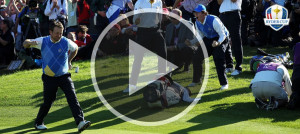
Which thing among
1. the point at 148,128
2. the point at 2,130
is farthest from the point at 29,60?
the point at 148,128

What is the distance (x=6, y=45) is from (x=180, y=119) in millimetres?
8745

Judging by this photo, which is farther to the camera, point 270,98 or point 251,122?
point 270,98

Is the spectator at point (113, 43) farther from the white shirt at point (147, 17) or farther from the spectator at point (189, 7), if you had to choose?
the white shirt at point (147, 17)

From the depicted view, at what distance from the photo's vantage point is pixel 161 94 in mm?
10617

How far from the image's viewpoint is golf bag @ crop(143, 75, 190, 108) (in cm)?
1055

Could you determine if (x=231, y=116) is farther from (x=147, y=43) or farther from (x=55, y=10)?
(x=55, y=10)

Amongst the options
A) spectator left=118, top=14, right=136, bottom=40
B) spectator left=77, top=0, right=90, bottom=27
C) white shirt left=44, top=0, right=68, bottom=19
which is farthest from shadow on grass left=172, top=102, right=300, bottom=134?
spectator left=77, top=0, right=90, bottom=27

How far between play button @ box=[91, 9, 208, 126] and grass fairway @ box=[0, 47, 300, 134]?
17 cm

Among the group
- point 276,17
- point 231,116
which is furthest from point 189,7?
point 231,116

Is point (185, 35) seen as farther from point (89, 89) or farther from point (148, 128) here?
point (148, 128)

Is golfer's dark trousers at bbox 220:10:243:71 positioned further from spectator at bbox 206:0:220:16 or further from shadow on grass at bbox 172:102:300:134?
shadow on grass at bbox 172:102:300:134

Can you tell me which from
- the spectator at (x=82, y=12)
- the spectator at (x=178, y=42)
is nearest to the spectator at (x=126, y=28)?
the spectator at (x=178, y=42)

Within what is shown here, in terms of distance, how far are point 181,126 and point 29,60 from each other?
26.0 ft

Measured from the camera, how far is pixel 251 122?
9477mm
